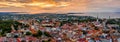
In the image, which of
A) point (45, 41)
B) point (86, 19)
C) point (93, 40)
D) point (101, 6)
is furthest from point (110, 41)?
point (86, 19)

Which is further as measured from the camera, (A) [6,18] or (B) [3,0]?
(A) [6,18]

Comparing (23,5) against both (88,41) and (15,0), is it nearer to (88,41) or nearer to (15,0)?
(15,0)

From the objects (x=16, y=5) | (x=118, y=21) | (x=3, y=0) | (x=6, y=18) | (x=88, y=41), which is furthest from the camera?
(x=6, y=18)

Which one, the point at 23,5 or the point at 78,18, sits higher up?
the point at 23,5

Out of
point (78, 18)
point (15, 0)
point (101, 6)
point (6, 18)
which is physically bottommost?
point (78, 18)

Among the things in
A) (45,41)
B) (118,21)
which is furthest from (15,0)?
(118,21)

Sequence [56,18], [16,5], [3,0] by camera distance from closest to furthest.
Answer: [3,0] < [16,5] < [56,18]

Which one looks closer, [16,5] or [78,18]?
[16,5]

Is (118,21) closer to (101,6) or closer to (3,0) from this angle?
(101,6)

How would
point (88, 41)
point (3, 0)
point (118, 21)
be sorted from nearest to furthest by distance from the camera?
1. point (88, 41)
2. point (3, 0)
3. point (118, 21)
